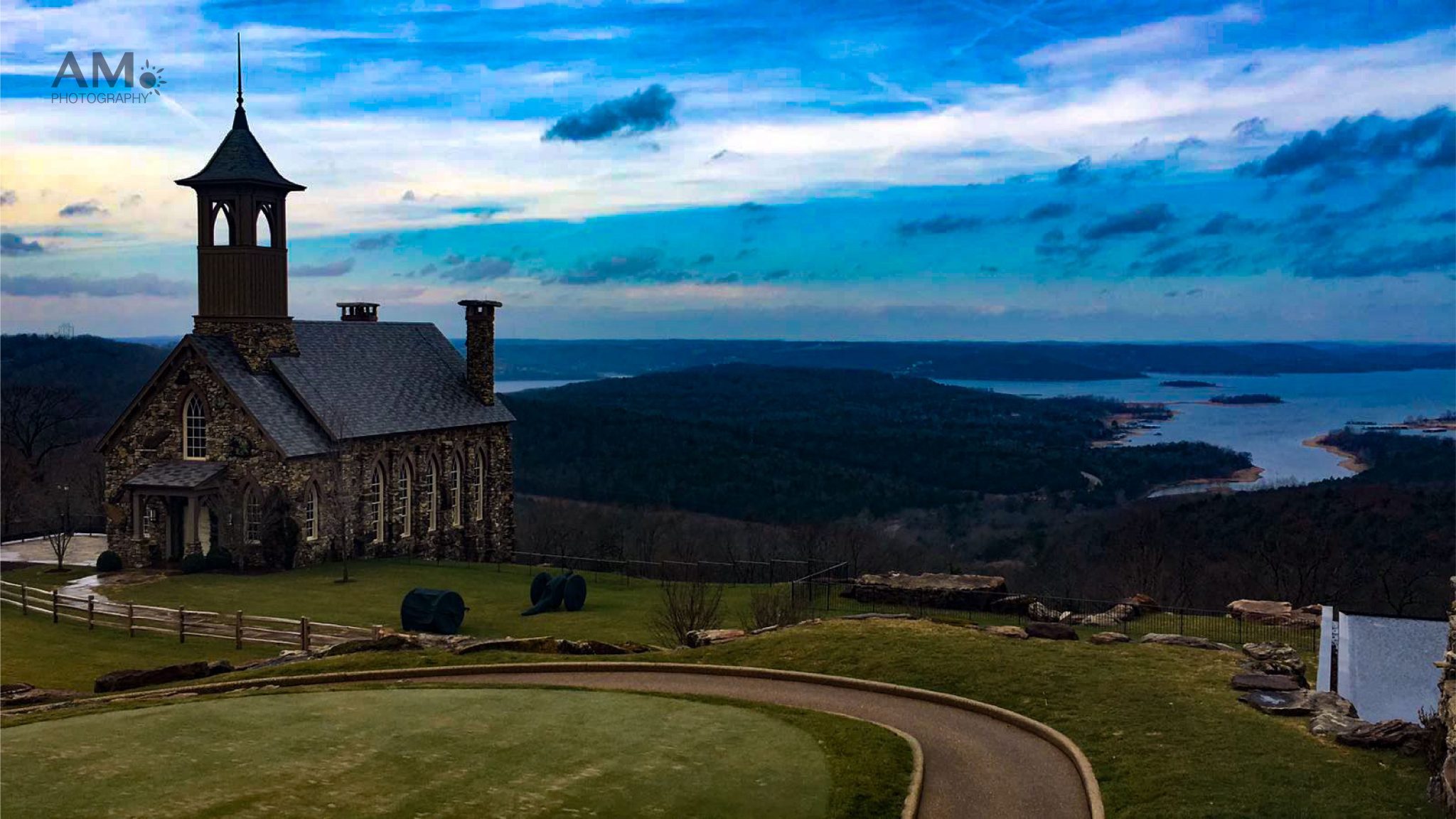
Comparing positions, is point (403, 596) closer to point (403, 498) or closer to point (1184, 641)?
point (403, 498)

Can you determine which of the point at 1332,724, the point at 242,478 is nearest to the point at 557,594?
the point at 242,478

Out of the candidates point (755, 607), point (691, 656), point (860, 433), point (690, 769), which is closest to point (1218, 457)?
point (860, 433)

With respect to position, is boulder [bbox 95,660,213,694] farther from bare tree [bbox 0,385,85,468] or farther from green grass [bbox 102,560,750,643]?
bare tree [bbox 0,385,85,468]

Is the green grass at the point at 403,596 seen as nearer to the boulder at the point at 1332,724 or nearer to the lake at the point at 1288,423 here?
the boulder at the point at 1332,724

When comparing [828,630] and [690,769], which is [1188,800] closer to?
[690,769]

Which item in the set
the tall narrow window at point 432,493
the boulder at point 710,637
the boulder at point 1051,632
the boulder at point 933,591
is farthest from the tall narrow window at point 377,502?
the boulder at point 1051,632

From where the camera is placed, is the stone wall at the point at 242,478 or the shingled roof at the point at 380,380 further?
the shingled roof at the point at 380,380

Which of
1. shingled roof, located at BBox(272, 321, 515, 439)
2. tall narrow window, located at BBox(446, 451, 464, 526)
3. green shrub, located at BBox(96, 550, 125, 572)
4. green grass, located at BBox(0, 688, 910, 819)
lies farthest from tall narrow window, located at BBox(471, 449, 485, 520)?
green grass, located at BBox(0, 688, 910, 819)
